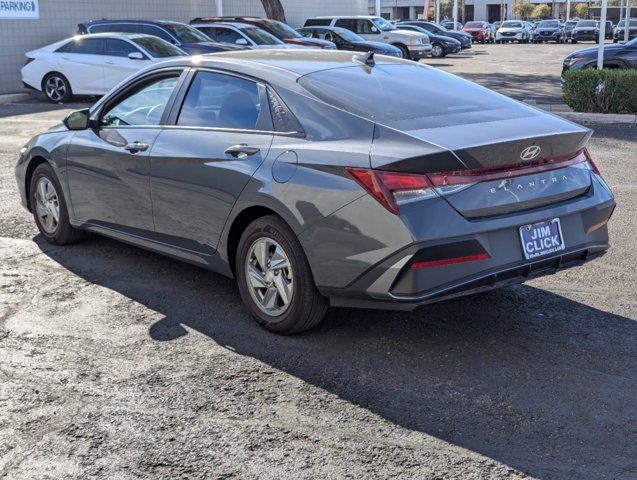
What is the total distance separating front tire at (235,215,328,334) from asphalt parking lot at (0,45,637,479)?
0.13m

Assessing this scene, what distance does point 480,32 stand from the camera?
58.2 metres

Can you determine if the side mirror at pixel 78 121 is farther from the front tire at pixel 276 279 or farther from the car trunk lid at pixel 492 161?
the car trunk lid at pixel 492 161

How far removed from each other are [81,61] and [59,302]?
47.4ft

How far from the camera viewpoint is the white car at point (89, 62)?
61.0 ft

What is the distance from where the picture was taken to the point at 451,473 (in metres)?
3.50

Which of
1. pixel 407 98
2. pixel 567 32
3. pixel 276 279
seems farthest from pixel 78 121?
pixel 567 32

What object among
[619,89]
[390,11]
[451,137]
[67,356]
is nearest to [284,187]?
[451,137]

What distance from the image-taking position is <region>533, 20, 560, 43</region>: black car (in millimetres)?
54688

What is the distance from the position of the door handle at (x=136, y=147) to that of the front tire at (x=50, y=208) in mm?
1102

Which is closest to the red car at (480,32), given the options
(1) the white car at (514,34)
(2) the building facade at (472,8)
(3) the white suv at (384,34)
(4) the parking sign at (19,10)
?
(1) the white car at (514,34)

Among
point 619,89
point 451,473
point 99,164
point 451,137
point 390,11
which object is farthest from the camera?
point 390,11

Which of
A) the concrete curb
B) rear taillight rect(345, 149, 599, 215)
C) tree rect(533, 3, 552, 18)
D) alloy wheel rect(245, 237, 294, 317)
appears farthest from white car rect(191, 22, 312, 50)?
tree rect(533, 3, 552, 18)

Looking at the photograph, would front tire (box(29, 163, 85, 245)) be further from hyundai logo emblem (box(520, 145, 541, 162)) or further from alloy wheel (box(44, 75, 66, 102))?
alloy wheel (box(44, 75, 66, 102))

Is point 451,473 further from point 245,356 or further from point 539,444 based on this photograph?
point 245,356
